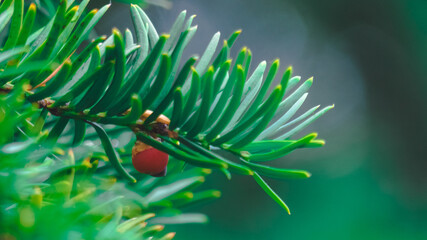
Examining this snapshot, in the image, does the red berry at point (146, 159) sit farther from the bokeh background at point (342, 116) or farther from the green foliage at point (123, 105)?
the bokeh background at point (342, 116)

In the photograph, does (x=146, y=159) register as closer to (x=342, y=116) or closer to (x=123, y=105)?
(x=123, y=105)

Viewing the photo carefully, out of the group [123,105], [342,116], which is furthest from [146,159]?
[342,116]

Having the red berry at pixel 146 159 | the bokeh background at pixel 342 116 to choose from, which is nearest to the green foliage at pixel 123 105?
the red berry at pixel 146 159

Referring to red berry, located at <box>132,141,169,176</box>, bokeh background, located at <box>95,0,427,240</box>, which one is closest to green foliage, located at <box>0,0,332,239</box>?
red berry, located at <box>132,141,169,176</box>

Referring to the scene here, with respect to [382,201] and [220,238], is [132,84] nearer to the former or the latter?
[220,238]

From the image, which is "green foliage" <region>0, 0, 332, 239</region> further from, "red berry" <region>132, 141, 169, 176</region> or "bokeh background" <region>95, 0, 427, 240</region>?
"bokeh background" <region>95, 0, 427, 240</region>
